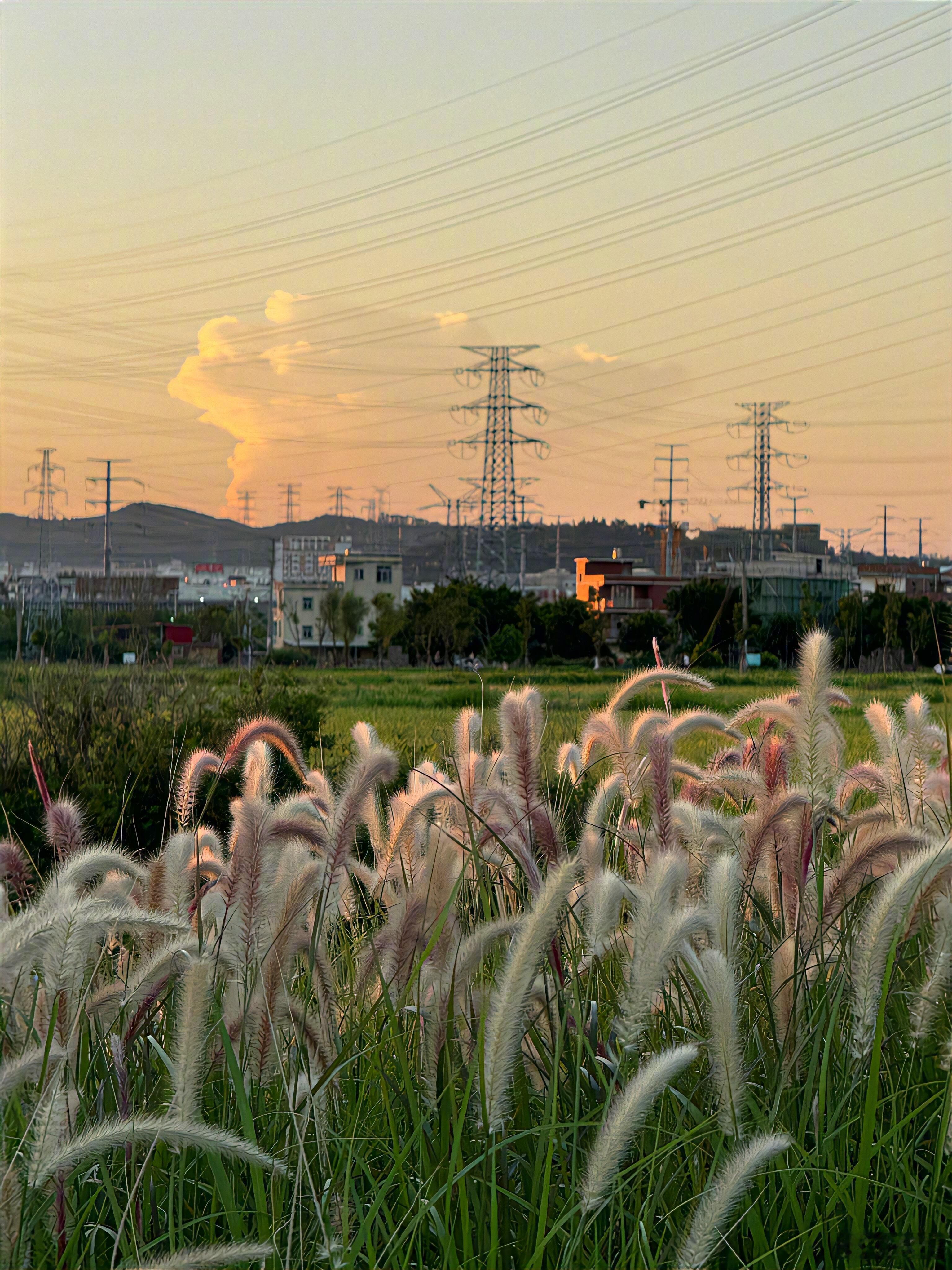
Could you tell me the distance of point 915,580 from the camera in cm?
5319

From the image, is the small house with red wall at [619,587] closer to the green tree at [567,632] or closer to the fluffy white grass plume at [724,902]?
the green tree at [567,632]

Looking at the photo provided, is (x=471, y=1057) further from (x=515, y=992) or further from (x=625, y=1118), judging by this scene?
(x=625, y=1118)

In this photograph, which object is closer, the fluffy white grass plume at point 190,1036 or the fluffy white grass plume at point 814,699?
the fluffy white grass plume at point 190,1036

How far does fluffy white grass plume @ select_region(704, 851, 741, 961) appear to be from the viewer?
130cm

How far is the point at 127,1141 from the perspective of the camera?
3.40 feet

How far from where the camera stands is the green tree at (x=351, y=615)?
2552 inches

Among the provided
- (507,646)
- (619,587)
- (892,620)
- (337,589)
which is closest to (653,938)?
(892,620)

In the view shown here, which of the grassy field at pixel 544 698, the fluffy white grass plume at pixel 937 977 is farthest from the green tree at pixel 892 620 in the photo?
the fluffy white grass plume at pixel 937 977

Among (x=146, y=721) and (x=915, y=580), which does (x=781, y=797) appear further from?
(x=915, y=580)

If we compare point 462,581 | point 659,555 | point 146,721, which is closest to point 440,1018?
point 146,721

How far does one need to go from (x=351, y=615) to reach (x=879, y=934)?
64.8 meters

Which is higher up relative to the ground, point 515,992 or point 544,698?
point 544,698

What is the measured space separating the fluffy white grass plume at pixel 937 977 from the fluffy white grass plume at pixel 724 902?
296 millimetres

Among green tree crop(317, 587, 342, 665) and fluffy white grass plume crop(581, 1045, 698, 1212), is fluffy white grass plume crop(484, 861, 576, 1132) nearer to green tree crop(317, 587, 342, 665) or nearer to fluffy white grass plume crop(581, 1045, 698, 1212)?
fluffy white grass plume crop(581, 1045, 698, 1212)
